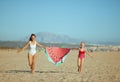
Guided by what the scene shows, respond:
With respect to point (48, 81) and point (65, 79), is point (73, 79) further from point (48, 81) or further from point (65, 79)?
point (48, 81)

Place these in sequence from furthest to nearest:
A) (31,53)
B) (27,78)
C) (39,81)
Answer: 1. (31,53)
2. (27,78)
3. (39,81)

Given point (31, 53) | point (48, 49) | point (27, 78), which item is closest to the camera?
point (27, 78)

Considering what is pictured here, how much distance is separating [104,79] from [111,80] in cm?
31

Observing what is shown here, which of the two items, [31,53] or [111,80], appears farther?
[31,53]

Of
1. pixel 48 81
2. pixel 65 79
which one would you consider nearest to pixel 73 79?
pixel 65 79

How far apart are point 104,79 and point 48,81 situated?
7.86 feet

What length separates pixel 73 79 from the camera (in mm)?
10422

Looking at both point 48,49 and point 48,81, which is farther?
point 48,49

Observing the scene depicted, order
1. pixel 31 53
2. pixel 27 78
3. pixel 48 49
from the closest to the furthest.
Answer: pixel 27 78 → pixel 31 53 → pixel 48 49

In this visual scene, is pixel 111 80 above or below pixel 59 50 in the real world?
below

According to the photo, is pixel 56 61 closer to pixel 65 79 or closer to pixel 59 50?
pixel 59 50

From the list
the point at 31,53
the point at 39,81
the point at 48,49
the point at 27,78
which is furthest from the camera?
the point at 48,49

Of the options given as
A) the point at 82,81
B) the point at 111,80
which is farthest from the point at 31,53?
the point at 111,80

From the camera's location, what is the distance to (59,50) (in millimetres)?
12891
